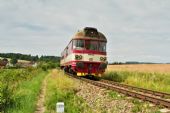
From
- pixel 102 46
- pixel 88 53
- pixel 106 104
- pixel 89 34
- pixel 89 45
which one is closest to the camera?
pixel 106 104

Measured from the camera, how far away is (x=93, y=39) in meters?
25.8

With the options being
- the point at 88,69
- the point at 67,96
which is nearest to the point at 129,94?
the point at 67,96

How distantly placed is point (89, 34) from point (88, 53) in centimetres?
162

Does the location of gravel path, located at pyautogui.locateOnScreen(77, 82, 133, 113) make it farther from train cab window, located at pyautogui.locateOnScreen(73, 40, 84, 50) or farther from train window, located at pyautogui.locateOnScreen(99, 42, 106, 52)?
train window, located at pyautogui.locateOnScreen(99, 42, 106, 52)

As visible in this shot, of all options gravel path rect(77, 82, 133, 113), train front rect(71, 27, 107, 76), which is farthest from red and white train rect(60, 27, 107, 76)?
gravel path rect(77, 82, 133, 113)

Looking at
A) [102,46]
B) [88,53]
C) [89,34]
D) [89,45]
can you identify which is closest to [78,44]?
[89,45]

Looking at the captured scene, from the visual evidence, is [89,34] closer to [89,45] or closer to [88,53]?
[89,45]

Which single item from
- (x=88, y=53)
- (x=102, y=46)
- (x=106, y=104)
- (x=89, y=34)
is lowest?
(x=106, y=104)

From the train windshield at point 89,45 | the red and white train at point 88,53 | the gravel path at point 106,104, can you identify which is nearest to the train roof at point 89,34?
the red and white train at point 88,53

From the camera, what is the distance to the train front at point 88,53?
990 inches

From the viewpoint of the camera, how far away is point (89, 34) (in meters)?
26.1

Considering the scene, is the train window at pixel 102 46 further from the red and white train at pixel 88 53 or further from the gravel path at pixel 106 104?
the gravel path at pixel 106 104

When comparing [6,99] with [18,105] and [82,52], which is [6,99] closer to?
[18,105]

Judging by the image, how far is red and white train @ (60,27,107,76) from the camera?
2514cm
